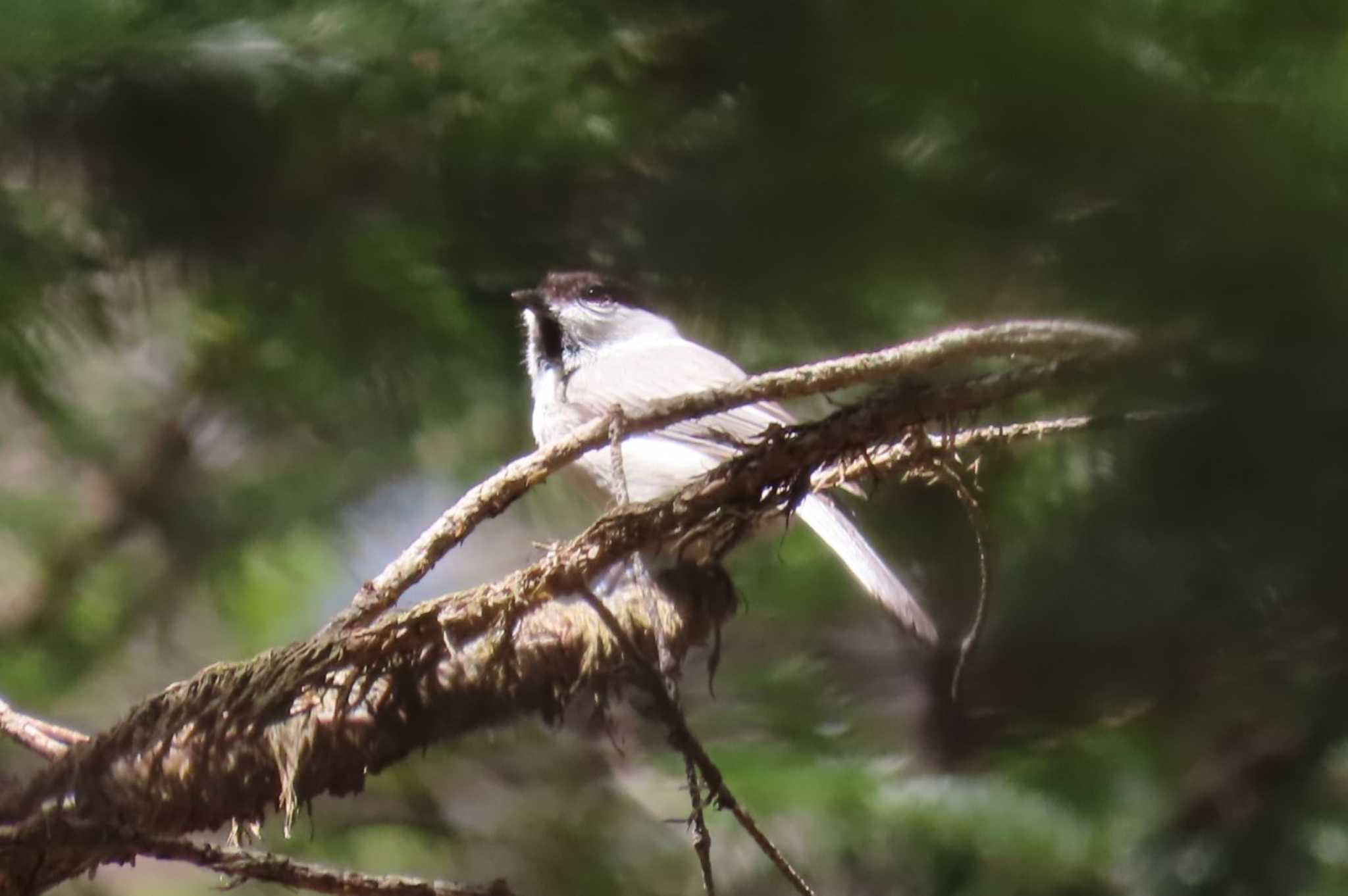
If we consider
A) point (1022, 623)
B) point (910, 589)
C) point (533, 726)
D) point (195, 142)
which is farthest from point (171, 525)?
point (1022, 623)

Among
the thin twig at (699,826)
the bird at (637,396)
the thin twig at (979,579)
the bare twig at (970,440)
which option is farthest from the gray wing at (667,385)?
the thin twig at (979,579)

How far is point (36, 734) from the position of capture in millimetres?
964

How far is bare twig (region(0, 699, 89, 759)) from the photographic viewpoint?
3.14 feet

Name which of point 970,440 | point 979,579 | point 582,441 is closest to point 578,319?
point 582,441

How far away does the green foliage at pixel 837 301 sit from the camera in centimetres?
27

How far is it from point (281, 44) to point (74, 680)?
1.32 meters

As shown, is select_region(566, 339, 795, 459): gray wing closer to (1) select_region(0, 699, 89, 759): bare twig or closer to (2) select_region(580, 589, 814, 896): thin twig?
(2) select_region(580, 589, 814, 896): thin twig

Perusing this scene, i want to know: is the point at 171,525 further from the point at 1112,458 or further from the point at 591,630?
the point at 1112,458

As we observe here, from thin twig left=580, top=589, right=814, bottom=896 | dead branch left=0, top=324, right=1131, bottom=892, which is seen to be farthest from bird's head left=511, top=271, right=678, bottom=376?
thin twig left=580, top=589, right=814, bottom=896

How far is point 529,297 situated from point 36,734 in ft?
1.60

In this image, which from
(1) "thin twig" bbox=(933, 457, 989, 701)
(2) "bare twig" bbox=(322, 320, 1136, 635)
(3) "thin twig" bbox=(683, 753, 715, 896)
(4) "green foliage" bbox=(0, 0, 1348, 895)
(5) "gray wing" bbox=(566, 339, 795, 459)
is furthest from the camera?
(5) "gray wing" bbox=(566, 339, 795, 459)

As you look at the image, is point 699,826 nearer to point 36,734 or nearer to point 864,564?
point 864,564

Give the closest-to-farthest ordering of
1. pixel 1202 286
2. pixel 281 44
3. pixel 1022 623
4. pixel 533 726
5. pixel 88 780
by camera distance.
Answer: pixel 1202 286, pixel 1022 623, pixel 281 44, pixel 88 780, pixel 533 726

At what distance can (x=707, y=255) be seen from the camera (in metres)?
0.53
